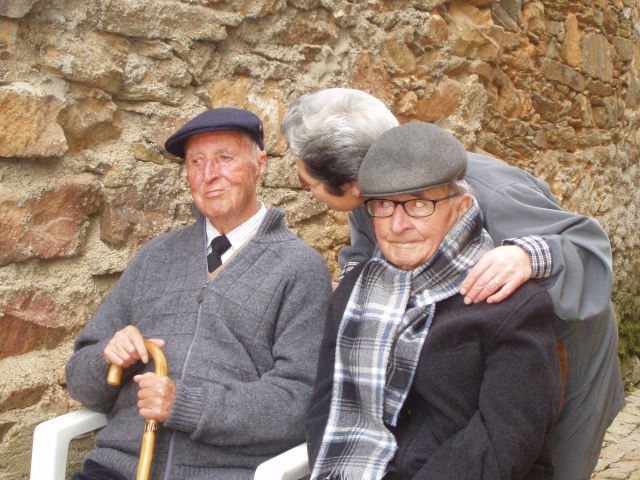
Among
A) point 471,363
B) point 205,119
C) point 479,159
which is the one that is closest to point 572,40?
point 479,159

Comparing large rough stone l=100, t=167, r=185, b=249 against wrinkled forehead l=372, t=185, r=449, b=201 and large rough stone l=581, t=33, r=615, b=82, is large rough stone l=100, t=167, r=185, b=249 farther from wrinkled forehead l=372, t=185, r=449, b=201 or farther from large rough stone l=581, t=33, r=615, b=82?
large rough stone l=581, t=33, r=615, b=82

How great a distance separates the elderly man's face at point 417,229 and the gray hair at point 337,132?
0.23m

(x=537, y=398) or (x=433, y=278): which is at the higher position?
(x=433, y=278)

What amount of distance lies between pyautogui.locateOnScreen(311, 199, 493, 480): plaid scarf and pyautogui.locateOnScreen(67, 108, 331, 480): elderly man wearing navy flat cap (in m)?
0.20

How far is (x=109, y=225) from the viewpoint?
7.38 ft

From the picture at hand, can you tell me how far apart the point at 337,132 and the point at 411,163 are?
0.31 metres

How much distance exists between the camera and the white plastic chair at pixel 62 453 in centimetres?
183

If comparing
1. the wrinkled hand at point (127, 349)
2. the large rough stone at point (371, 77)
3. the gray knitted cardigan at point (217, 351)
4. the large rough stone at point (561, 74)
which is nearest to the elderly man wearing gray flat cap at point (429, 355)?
the gray knitted cardigan at point (217, 351)

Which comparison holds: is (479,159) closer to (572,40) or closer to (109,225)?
(109,225)

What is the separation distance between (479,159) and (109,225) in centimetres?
105

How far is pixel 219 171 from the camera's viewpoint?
2.12m

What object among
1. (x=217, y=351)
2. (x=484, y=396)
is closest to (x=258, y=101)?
(x=217, y=351)

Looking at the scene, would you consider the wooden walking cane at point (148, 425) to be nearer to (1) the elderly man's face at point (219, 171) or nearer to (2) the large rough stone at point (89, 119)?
(1) the elderly man's face at point (219, 171)

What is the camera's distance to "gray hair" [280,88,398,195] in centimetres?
194
